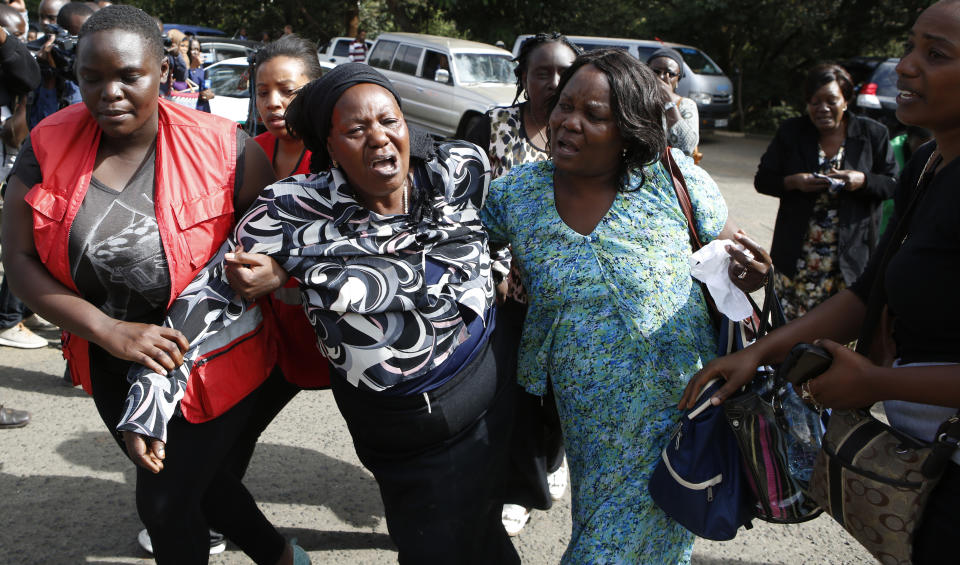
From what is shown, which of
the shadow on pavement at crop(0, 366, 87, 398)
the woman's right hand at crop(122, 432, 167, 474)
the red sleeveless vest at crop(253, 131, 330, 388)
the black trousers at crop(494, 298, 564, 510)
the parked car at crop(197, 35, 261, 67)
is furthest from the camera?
the parked car at crop(197, 35, 261, 67)

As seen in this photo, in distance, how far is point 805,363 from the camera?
193cm

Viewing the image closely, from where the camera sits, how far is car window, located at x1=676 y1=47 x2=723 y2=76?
17922 millimetres

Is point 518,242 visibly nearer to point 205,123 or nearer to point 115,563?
point 205,123

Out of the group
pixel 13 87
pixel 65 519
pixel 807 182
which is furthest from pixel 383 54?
pixel 65 519

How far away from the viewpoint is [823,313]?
221 centimetres

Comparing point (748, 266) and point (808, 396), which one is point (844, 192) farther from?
point (808, 396)

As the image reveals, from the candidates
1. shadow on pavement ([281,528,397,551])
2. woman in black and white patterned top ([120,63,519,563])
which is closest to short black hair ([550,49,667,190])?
woman in black and white patterned top ([120,63,519,563])

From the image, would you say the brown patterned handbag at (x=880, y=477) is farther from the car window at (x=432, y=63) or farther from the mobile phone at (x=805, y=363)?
the car window at (x=432, y=63)

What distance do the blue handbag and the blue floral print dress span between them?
145mm

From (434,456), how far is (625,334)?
2.22ft

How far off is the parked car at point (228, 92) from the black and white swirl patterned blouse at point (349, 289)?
796cm

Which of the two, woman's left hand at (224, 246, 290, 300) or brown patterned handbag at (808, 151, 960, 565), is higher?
woman's left hand at (224, 246, 290, 300)

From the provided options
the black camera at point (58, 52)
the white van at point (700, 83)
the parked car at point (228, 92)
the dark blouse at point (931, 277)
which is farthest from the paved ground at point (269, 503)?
the white van at point (700, 83)

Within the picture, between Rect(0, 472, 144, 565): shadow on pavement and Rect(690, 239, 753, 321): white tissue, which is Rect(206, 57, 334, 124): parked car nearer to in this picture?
Rect(0, 472, 144, 565): shadow on pavement
